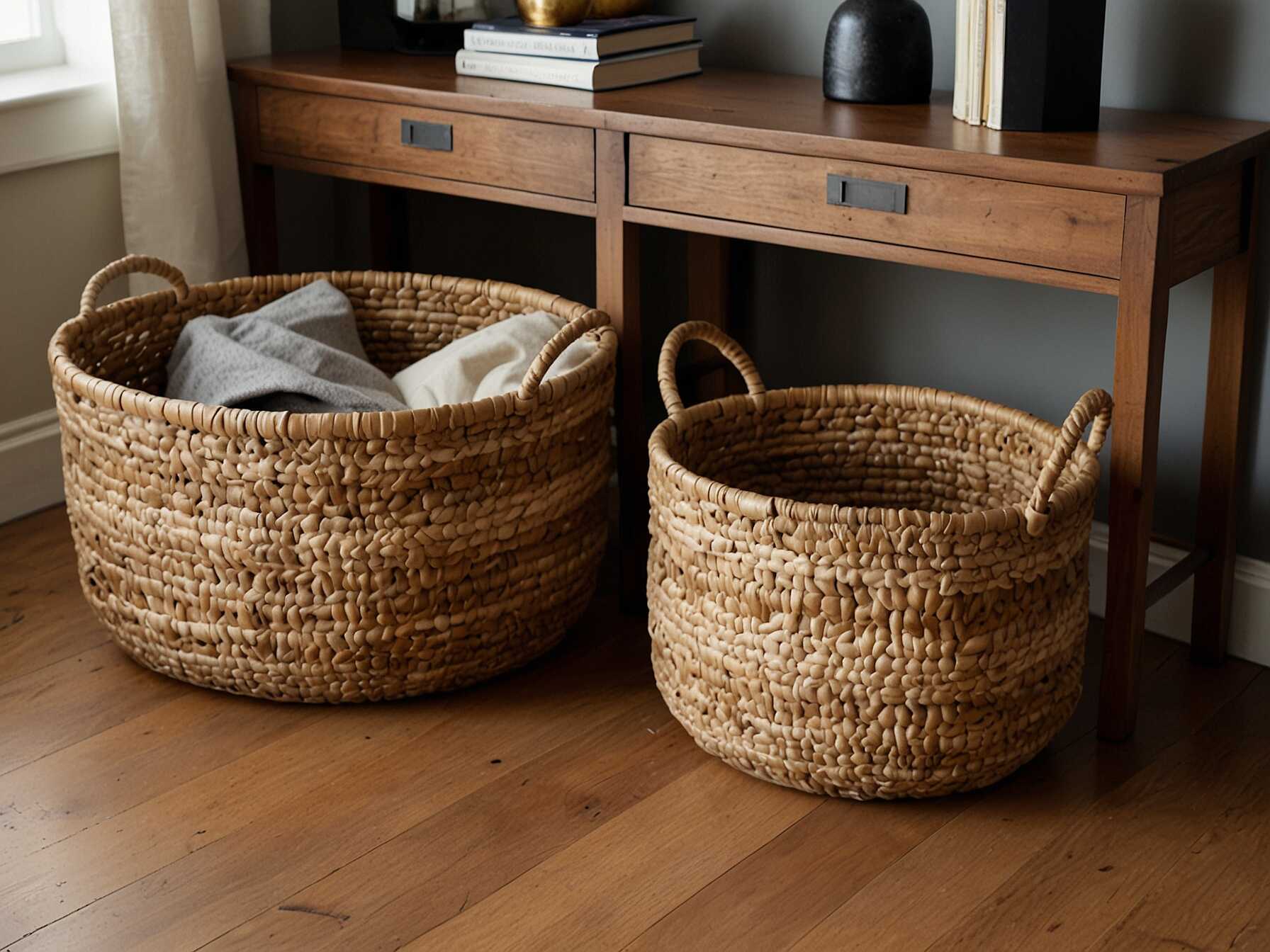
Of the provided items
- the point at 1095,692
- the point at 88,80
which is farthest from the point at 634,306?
the point at 88,80

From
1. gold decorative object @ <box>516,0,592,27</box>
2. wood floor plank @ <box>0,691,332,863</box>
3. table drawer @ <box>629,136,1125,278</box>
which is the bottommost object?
wood floor plank @ <box>0,691,332,863</box>

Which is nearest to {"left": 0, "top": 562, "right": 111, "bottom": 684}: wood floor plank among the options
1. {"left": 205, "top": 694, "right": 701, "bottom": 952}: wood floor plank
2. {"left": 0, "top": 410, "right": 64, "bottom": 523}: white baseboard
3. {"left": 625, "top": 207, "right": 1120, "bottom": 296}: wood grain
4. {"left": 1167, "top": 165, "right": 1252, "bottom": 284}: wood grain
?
{"left": 0, "top": 410, "right": 64, "bottom": 523}: white baseboard

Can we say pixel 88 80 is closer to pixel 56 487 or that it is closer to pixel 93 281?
pixel 93 281

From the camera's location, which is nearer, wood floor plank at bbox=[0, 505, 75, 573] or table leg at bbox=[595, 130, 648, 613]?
table leg at bbox=[595, 130, 648, 613]

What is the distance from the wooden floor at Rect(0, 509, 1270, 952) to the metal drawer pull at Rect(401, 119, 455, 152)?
28.9 inches

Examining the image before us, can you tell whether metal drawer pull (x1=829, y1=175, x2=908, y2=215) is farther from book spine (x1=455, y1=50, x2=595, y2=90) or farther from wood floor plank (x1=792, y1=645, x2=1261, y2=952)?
wood floor plank (x1=792, y1=645, x2=1261, y2=952)

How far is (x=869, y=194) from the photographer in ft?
5.51

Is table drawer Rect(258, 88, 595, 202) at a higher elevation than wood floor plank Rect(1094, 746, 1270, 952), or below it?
higher

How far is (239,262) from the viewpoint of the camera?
2389mm

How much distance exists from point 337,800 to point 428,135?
3.06 ft

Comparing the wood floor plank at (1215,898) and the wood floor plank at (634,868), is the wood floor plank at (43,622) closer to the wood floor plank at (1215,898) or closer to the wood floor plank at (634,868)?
the wood floor plank at (634,868)

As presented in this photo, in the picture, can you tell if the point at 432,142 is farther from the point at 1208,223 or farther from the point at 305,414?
the point at 1208,223

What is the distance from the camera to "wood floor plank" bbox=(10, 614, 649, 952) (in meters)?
1.43

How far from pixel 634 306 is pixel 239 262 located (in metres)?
0.76
